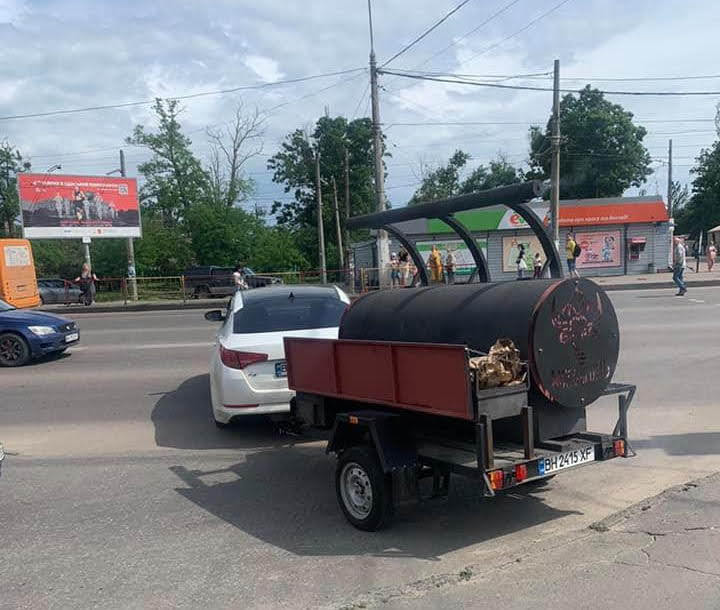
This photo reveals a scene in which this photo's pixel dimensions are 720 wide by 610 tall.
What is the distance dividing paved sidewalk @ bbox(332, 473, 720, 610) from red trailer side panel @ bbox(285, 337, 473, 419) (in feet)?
3.08

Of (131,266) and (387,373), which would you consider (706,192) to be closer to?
(131,266)

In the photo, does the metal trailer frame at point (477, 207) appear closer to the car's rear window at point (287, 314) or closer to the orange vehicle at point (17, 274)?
the car's rear window at point (287, 314)

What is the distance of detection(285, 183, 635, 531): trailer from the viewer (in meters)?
4.08

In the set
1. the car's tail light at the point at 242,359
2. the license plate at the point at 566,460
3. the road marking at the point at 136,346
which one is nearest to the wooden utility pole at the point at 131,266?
the road marking at the point at 136,346

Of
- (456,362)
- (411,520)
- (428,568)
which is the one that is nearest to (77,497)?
(411,520)

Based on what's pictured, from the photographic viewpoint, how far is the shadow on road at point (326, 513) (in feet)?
14.7

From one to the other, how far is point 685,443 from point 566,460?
2763 mm

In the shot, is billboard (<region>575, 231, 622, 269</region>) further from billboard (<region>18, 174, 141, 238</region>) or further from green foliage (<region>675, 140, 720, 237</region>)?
green foliage (<region>675, 140, 720, 237</region>)

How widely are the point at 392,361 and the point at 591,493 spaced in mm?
2068

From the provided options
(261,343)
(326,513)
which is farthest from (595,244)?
(326,513)

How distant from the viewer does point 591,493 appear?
5.23 metres

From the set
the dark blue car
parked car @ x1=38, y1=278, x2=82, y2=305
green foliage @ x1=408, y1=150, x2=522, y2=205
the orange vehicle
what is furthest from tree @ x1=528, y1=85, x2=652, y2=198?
the dark blue car

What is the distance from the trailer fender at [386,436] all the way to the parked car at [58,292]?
32.1 m

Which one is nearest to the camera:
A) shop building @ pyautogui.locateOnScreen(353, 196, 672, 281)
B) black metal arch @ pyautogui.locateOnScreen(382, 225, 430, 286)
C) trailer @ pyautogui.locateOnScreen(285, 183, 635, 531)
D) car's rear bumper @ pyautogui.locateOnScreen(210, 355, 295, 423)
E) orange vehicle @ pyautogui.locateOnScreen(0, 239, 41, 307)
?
trailer @ pyautogui.locateOnScreen(285, 183, 635, 531)
